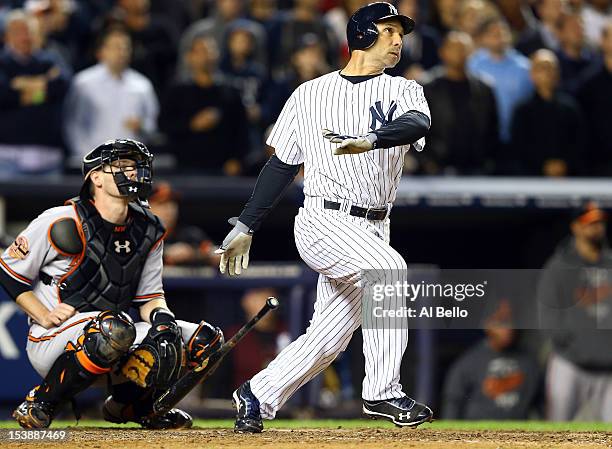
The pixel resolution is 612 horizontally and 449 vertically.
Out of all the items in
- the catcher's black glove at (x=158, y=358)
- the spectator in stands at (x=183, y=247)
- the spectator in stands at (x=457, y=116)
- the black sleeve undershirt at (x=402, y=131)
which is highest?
the spectator in stands at (x=457, y=116)

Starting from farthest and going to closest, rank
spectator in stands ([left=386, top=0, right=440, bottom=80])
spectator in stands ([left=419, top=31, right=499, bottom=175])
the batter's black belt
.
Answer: spectator in stands ([left=386, top=0, right=440, bottom=80]), spectator in stands ([left=419, top=31, right=499, bottom=175]), the batter's black belt

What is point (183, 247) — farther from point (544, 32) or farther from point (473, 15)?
point (544, 32)

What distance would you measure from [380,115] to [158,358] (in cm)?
141

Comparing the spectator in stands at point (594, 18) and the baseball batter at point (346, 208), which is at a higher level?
the spectator in stands at point (594, 18)

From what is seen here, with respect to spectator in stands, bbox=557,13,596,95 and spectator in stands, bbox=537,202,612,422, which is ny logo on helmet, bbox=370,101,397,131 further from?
spectator in stands, bbox=557,13,596,95

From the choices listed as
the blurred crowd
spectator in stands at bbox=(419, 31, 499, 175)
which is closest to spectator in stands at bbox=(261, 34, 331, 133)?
the blurred crowd

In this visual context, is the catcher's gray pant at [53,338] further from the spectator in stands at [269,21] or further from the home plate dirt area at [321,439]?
the spectator in stands at [269,21]

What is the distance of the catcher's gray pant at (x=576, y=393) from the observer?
8961 millimetres

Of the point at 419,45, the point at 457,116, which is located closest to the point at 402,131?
the point at 457,116

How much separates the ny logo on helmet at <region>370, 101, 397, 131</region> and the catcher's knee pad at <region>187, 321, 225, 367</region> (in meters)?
1.21

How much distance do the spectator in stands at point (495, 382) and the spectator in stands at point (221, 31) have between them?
3.27m

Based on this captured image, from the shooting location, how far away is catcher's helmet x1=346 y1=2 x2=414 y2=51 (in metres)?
5.42

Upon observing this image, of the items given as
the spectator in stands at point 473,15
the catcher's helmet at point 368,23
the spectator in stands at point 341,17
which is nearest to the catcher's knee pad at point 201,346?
the catcher's helmet at point 368,23

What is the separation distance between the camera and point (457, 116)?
1021 centimetres
